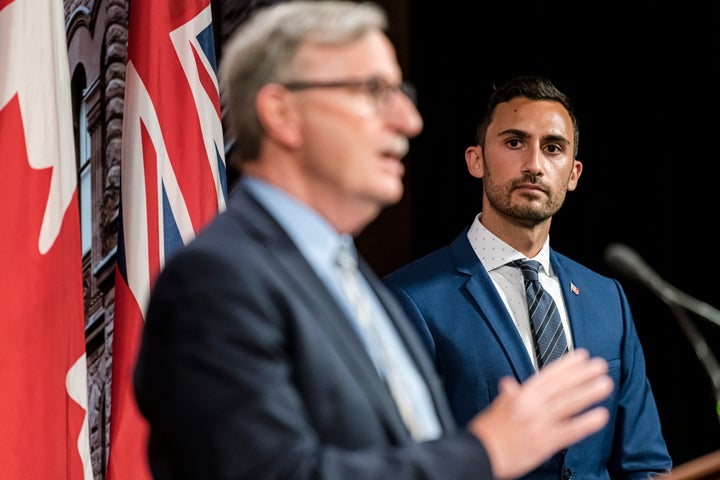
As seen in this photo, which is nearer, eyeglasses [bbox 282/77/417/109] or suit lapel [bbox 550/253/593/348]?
eyeglasses [bbox 282/77/417/109]

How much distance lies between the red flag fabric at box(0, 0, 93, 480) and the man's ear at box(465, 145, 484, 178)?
1.00m

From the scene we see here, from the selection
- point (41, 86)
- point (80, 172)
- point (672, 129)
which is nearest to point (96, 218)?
point (80, 172)

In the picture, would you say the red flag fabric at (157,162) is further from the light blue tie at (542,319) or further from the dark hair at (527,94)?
the light blue tie at (542,319)

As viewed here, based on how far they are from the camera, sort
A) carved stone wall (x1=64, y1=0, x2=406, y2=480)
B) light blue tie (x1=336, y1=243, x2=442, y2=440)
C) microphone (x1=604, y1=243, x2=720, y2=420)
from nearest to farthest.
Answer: light blue tie (x1=336, y1=243, x2=442, y2=440)
microphone (x1=604, y1=243, x2=720, y2=420)
carved stone wall (x1=64, y1=0, x2=406, y2=480)

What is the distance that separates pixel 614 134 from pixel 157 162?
57.7 inches

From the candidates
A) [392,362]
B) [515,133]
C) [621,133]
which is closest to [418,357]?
[392,362]

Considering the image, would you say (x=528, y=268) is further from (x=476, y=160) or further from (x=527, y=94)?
(x=527, y=94)

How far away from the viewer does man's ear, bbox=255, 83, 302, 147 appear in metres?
1.16

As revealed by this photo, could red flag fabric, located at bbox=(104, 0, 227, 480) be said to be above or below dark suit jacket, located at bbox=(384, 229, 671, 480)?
above

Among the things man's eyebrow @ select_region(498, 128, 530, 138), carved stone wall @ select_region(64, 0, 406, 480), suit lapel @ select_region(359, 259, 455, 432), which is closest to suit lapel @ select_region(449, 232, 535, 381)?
man's eyebrow @ select_region(498, 128, 530, 138)

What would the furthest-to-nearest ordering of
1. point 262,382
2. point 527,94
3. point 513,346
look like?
1. point 527,94
2. point 513,346
3. point 262,382

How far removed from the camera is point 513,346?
7.74ft

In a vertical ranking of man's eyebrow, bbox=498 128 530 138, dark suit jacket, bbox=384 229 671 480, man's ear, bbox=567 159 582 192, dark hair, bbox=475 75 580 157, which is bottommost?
dark suit jacket, bbox=384 229 671 480

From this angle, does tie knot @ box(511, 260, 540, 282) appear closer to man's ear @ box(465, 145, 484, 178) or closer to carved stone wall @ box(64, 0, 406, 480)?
man's ear @ box(465, 145, 484, 178)
